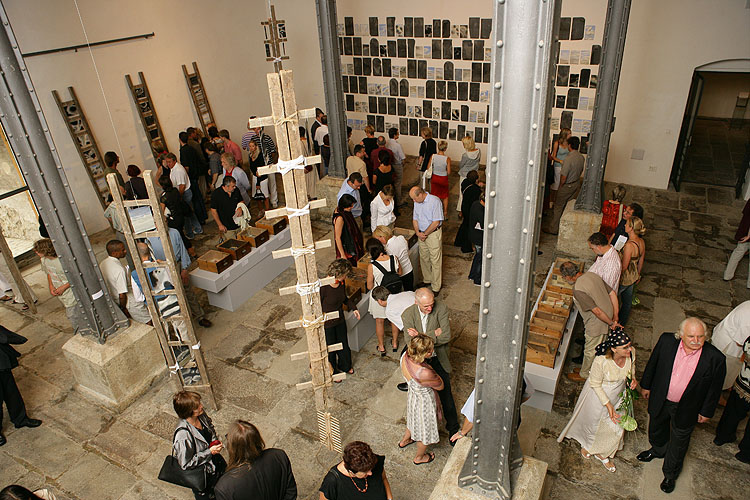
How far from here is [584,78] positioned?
10.4 metres

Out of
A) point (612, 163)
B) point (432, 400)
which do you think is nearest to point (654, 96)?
point (612, 163)

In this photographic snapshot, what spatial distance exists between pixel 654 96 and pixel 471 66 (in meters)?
3.65

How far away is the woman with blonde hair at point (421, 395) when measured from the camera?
14.7 ft

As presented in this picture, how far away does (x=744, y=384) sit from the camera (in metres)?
4.72

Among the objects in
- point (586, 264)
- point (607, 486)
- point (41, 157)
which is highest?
point (41, 157)

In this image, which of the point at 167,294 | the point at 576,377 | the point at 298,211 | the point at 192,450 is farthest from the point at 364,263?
the point at 192,450

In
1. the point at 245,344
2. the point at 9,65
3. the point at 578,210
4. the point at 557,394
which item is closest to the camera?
the point at 9,65

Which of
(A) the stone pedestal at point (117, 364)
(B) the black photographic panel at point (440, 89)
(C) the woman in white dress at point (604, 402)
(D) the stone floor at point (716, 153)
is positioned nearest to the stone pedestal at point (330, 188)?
(B) the black photographic panel at point (440, 89)

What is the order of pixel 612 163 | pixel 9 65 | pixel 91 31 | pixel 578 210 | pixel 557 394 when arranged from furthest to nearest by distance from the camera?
pixel 612 163 < pixel 91 31 < pixel 578 210 < pixel 557 394 < pixel 9 65

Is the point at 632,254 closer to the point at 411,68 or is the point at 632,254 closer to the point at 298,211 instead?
the point at 298,211

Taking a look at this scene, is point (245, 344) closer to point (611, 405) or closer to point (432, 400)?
point (432, 400)

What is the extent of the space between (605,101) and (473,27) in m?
4.91

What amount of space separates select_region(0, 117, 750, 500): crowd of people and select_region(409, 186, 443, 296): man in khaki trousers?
19 mm

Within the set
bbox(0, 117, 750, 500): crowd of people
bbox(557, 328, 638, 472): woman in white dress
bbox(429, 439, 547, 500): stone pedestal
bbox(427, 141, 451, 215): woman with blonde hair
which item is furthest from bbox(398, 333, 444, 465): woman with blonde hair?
bbox(427, 141, 451, 215): woman with blonde hair
